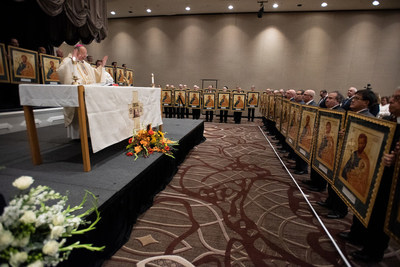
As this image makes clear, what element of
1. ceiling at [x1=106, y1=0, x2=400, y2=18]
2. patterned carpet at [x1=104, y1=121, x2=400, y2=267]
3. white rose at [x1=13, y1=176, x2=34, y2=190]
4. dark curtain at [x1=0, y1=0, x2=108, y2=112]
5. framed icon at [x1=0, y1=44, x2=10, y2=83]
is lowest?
patterned carpet at [x1=104, y1=121, x2=400, y2=267]

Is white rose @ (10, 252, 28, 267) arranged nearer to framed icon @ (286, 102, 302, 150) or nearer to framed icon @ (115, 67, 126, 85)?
framed icon @ (286, 102, 302, 150)

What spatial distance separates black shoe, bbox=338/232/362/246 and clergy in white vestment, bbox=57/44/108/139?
363 cm

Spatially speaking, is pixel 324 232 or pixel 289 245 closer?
pixel 289 245

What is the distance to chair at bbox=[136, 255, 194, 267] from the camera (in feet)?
5.05

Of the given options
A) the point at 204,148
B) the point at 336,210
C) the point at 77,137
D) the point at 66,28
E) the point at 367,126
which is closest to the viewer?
the point at 367,126

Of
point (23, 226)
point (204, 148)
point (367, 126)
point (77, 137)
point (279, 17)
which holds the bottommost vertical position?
point (204, 148)

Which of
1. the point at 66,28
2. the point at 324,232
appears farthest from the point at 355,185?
the point at 66,28

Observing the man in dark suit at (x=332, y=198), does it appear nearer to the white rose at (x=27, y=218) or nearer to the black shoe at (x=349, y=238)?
the black shoe at (x=349, y=238)

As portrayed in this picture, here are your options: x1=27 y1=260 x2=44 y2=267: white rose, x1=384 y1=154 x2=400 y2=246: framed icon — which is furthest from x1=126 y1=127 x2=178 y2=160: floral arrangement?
x1=384 y1=154 x2=400 y2=246: framed icon

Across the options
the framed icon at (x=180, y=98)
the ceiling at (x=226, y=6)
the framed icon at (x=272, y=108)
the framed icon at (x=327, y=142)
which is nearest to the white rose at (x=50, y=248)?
the framed icon at (x=327, y=142)

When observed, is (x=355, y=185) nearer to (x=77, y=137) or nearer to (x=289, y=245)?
(x=289, y=245)

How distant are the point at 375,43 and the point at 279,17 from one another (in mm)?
4485

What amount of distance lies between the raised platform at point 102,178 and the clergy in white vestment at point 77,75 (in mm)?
299

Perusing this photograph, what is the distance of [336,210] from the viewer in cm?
224
